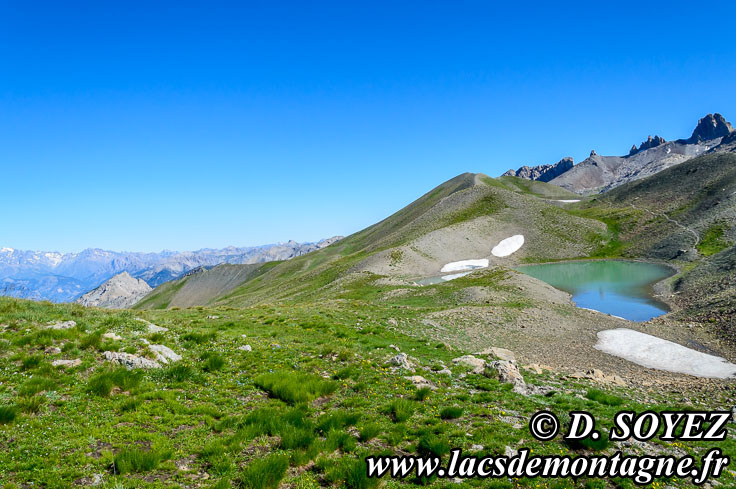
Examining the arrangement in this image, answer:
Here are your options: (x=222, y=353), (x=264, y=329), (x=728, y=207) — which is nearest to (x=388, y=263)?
(x=264, y=329)

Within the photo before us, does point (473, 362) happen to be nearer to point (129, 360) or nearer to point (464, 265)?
point (129, 360)

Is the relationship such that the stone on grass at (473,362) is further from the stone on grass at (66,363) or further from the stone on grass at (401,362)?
the stone on grass at (66,363)

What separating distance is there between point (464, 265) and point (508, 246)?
23.4 meters

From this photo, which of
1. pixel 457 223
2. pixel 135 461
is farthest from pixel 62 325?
pixel 457 223

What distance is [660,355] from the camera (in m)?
28.3

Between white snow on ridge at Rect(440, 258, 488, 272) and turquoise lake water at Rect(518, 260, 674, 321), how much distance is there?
934cm

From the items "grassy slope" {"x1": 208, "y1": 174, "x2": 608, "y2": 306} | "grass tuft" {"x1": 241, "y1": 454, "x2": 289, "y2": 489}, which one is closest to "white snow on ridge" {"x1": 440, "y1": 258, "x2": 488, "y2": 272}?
"grassy slope" {"x1": 208, "y1": 174, "x2": 608, "y2": 306}

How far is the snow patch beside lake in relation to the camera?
98.4 meters

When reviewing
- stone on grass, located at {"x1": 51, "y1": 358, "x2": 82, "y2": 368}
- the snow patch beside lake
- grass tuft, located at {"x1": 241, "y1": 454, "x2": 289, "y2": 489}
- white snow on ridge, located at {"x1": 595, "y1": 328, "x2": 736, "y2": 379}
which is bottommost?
white snow on ridge, located at {"x1": 595, "y1": 328, "x2": 736, "y2": 379}

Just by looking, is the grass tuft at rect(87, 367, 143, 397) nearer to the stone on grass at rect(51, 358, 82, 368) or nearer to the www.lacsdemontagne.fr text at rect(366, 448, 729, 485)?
the stone on grass at rect(51, 358, 82, 368)

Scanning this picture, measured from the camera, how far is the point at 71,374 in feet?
43.4

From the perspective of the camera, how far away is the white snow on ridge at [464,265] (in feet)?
275

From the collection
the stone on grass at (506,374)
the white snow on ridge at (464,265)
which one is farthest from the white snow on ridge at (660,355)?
the white snow on ridge at (464,265)

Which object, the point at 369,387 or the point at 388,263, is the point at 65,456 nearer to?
the point at 369,387
